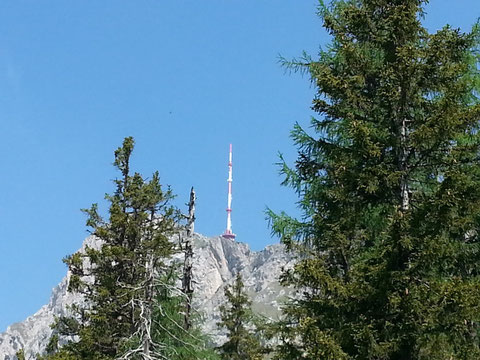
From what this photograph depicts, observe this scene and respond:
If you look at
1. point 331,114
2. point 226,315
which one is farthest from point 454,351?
point 226,315

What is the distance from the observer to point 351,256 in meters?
13.7

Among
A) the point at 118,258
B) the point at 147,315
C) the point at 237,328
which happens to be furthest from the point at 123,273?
the point at 147,315

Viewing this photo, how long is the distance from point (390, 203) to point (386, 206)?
36cm

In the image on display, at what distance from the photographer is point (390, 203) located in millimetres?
12398

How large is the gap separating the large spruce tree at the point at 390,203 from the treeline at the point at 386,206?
0.03 metres

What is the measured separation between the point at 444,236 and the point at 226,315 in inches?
967

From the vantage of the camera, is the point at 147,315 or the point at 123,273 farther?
the point at 123,273

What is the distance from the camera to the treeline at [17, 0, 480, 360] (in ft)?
34.1

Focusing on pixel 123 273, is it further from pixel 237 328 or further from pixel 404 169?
pixel 404 169

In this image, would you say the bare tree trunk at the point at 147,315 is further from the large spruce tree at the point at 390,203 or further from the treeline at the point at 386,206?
the large spruce tree at the point at 390,203

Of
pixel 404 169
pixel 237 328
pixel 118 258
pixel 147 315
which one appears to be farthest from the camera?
pixel 237 328

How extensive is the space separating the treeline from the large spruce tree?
0.03 m

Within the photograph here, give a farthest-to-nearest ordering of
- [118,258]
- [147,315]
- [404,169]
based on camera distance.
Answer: [118,258]
[404,169]
[147,315]

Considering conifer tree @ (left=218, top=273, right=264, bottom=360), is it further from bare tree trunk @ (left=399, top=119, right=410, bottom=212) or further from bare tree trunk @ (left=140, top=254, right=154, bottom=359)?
bare tree trunk @ (left=399, top=119, right=410, bottom=212)
